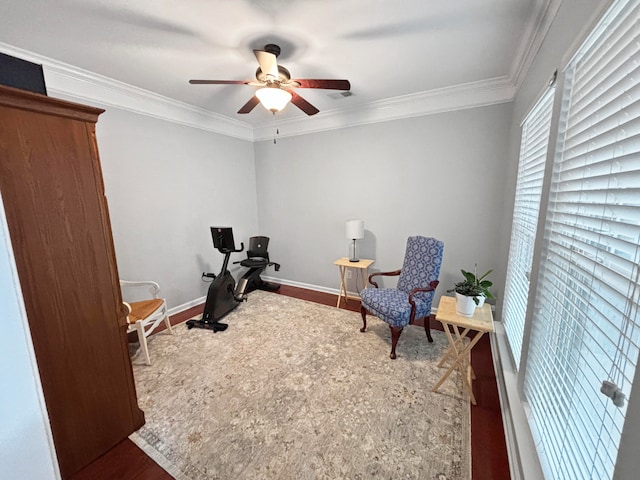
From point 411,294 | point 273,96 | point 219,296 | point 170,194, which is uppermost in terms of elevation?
point 273,96

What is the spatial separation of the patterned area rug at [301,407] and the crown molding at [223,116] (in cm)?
254

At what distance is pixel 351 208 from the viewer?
12.1 feet

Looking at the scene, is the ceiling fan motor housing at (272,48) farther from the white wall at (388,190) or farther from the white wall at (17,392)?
the white wall at (17,392)

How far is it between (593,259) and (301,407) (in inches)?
73.0

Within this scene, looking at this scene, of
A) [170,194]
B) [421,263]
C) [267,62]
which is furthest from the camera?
[170,194]

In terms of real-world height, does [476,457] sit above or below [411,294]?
below

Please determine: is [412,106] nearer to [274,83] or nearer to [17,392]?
[274,83]

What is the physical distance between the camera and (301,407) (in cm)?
187

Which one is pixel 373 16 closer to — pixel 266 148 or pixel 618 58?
pixel 618 58

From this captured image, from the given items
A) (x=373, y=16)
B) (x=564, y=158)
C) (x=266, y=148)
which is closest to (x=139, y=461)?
(x=564, y=158)

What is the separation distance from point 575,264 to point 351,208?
2.80 metres

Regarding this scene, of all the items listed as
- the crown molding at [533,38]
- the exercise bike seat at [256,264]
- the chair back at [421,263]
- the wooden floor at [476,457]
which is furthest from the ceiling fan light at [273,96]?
the wooden floor at [476,457]

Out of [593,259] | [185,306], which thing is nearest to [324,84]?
[593,259]

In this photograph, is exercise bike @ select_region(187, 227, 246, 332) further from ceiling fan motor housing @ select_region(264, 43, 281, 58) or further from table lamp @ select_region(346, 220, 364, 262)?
ceiling fan motor housing @ select_region(264, 43, 281, 58)
